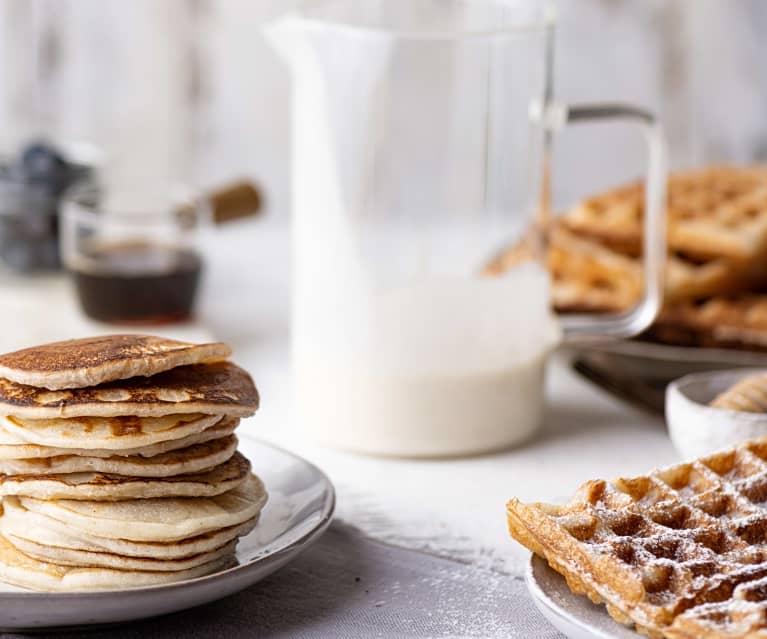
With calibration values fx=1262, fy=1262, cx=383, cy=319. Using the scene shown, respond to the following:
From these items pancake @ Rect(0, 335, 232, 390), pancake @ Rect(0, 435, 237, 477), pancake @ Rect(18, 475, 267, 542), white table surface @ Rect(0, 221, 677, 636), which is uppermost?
pancake @ Rect(0, 335, 232, 390)

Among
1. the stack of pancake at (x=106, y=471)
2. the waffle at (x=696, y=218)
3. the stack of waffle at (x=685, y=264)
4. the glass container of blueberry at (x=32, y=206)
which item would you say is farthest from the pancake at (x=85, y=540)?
the glass container of blueberry at (x=32, y=206)

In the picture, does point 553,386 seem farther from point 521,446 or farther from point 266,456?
point 266,456

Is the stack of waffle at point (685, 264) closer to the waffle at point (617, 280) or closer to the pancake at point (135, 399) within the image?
the waffle at point (617, 280)

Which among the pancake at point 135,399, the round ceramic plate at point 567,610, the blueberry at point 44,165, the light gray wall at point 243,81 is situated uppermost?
the light gray wall at point 243,81

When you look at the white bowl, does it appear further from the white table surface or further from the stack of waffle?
the stack of waffle

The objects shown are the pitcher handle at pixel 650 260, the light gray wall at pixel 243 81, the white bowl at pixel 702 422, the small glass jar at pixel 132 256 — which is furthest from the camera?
the light gray wall at pixel 243 81

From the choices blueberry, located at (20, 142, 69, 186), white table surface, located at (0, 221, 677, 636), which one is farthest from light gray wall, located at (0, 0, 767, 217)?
white table surface, located at (0, 221, 677, 636)

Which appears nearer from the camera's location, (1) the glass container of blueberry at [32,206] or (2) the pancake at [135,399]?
(2) the pancake at [135,399]
